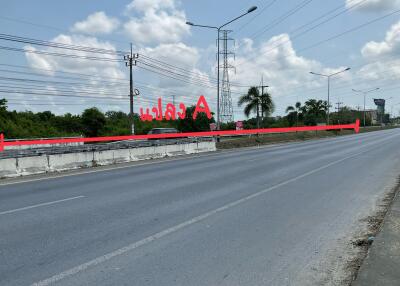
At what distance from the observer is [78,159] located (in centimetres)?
1747

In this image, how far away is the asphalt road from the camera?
4.69 meters

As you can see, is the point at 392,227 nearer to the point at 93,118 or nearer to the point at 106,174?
the point at 106,174

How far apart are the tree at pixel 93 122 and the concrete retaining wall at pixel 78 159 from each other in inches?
1690

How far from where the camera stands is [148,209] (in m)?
8.22

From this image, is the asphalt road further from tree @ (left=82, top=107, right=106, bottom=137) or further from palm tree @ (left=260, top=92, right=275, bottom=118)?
tree @ (left=82, top=107, right=106, bottom=137)

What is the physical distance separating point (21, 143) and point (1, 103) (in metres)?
31.3

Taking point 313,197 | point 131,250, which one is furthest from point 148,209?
point 313,197

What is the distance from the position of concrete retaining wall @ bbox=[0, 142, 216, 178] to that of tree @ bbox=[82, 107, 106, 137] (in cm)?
4293

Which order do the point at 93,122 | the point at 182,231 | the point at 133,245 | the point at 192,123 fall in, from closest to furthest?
the point at 133,245, the point at 182,231, the point at 93,122, the point at 192,123

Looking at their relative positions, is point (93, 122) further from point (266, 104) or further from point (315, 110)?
point (315, 110)

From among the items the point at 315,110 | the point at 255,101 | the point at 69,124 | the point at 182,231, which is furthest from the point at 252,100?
the point at 182,231

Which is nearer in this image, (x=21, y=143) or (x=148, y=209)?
(x=148, y=209)

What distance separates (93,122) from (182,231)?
6126 centimetres

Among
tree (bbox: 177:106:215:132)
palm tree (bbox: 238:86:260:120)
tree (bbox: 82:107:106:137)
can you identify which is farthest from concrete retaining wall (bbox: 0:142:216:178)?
tree (bbox: 177:106:215:132)
